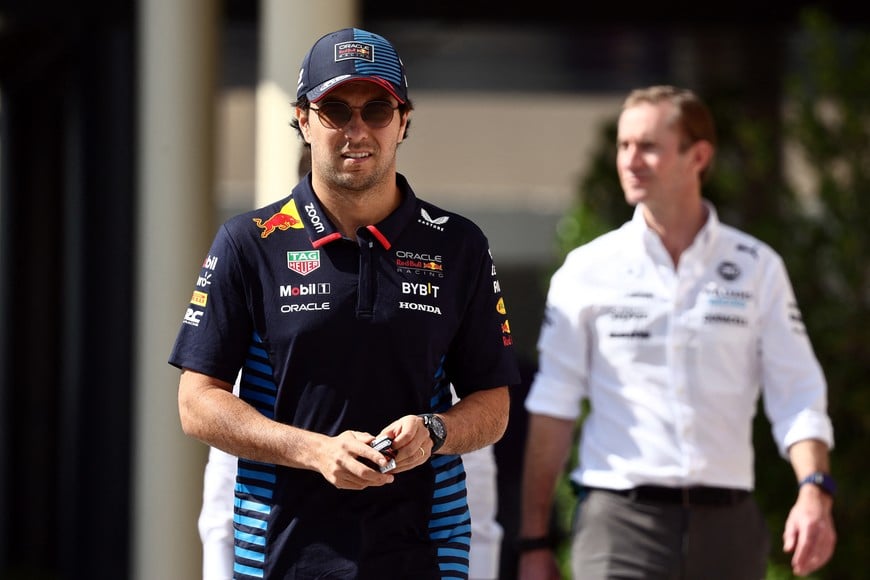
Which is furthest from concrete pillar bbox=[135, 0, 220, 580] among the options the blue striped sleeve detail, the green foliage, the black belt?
the blue striped sleeve detail

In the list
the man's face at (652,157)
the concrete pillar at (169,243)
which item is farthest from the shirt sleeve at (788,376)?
the concrete pillar at (169,243)

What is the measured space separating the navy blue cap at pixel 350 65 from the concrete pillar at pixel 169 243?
13.0 feet

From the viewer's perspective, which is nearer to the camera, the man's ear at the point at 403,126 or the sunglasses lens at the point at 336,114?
the sunglasses lens at the point at 336,114

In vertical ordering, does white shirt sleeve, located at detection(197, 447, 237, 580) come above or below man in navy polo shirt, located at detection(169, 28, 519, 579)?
below

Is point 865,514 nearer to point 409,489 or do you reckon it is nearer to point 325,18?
point 325,18

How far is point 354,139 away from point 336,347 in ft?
1.32

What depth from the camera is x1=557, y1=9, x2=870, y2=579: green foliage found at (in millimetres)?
7379

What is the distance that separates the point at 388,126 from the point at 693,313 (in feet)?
5.55

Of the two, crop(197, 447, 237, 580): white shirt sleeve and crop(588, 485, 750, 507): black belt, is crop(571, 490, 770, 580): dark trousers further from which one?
crop(197, 447, 237, 580): white shirt sleeve

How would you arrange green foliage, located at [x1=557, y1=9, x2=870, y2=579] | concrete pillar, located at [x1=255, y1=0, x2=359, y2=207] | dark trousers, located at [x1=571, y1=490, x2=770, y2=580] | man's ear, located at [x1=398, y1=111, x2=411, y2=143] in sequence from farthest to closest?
green foliage, located at [x1=557, y1=9, x2=870, y2=579] < concrete pillar, located at [x1=255, y1=0, x2=359, y2=207] < dark trousers, located at [x1=571, y1=490, x2=770, y2=580] < man's ear, located at [x1=398, y1=111, x2=411, y2=143]

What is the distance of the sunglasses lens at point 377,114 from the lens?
2947mm

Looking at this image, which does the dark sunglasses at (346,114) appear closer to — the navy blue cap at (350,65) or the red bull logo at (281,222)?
the navy blue cap at (350,65)

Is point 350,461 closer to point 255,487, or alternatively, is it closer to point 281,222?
point 255,487

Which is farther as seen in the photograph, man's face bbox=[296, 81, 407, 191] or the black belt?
the black belt
